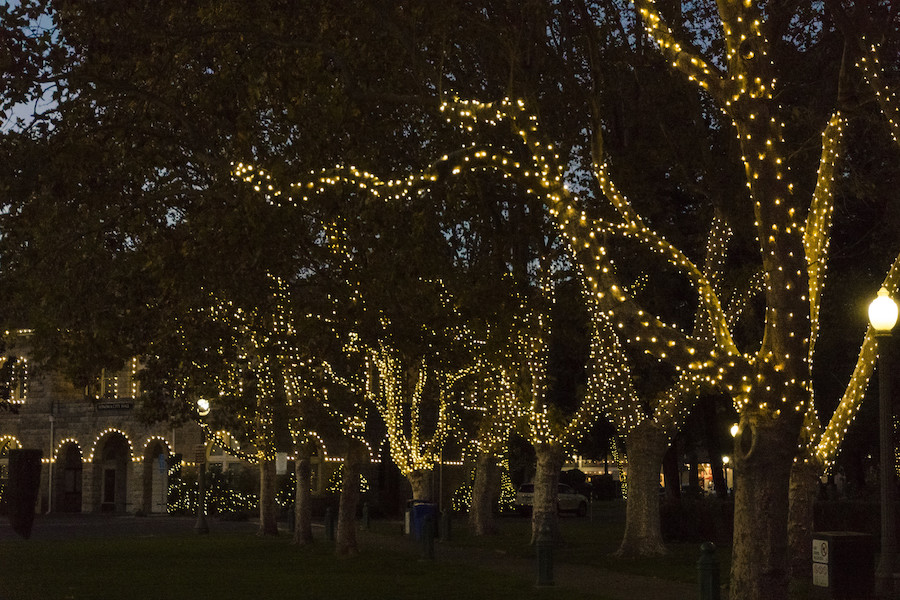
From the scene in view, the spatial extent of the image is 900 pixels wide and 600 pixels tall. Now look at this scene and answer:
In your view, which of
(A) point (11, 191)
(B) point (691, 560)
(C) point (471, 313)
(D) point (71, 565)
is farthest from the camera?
(B) point (691, 560)

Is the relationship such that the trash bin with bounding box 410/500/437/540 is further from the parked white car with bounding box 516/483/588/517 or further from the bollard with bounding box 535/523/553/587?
the parked white car with bounding box 516/483/588/517

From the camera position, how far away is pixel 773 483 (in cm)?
1391

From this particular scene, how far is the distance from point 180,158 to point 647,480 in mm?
12967

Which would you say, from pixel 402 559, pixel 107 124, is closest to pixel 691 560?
pixel 402 559

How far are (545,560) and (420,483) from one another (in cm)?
1519

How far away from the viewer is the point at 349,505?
94.5ft

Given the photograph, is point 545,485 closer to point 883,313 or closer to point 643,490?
point 643,490

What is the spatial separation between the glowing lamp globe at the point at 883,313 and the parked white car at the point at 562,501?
41.0m

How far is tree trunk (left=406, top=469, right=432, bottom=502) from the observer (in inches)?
1382

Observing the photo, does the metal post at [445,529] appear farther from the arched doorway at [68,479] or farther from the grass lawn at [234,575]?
the arched doorway at [68,479]

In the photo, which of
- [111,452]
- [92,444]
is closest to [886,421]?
[92,444]

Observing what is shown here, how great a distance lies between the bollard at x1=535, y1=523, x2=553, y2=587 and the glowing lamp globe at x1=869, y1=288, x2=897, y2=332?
630cm

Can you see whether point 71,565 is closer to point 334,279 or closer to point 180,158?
point 334,279

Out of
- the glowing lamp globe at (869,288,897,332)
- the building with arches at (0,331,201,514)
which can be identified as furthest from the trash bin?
the building with arches at (0,331,201,514)
